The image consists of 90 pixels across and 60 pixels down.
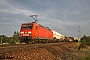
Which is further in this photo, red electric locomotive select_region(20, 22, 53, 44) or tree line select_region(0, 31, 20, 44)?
tree line select_region(0, 31, 20, 44)

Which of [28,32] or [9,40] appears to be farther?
[9,40]

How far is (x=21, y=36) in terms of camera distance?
82.2 feet

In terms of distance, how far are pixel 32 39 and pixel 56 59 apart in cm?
1320

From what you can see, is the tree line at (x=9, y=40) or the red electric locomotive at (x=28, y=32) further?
the tree line at (x=9, y=40)

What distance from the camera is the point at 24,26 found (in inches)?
1032

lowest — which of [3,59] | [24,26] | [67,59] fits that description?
[67,59]

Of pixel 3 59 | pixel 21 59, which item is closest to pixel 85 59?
pixel 21 59

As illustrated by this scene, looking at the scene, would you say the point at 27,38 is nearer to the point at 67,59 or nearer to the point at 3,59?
the point at 67,59

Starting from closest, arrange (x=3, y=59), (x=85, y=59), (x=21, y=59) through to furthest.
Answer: (x=3, y=59) < (x=21, y=59) < (x=85, y=59)

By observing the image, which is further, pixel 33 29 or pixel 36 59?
pixel 33 29

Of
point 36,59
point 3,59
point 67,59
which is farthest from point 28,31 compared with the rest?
point 3,59

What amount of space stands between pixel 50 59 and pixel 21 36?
47.8 ft

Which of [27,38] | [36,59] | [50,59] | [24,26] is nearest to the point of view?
[36,59]

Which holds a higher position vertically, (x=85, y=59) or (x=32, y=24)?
(x=32, y=24)
